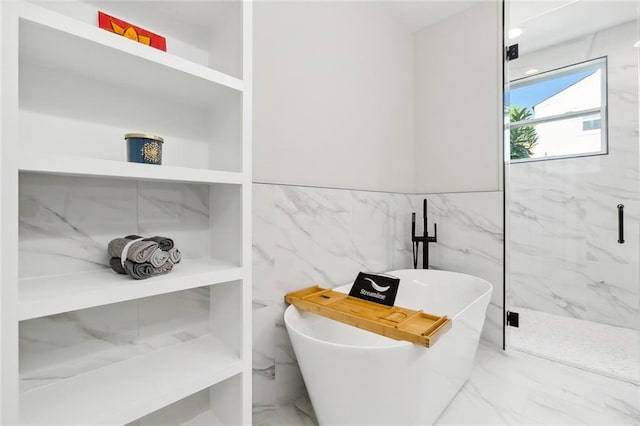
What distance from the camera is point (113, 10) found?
975 millimetres

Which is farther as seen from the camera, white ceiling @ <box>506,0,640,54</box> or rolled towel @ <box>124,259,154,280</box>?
white ceiling @ <box>506,0,640,54</box>

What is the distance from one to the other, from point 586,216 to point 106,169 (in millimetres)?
3275

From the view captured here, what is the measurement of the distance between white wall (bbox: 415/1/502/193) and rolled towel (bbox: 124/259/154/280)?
2.12 m

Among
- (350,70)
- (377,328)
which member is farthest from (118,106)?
(350,70)

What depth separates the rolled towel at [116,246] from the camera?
886 millimetres

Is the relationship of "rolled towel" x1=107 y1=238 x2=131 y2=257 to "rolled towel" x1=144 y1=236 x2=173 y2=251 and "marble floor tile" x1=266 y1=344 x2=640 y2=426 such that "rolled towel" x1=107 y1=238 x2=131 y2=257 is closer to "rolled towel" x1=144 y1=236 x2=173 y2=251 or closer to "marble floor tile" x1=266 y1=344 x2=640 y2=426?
"rolled towel" x1=144 y1=236 x2=173 y2=251

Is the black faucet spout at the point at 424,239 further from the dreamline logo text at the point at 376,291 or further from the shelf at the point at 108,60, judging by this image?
the shelf at the point at 108,60

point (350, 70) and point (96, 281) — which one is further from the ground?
point (350, 70)

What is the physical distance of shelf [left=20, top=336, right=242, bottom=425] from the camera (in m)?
0.75

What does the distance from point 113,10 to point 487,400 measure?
220cm

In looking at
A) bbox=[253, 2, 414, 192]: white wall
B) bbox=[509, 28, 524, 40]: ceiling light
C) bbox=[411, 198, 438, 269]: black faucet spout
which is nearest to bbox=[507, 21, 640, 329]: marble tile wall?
bbox=[509, 28, 524, 40]: ceiling light

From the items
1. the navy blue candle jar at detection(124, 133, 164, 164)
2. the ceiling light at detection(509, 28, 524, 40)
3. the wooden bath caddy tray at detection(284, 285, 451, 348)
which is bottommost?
the wooden bath caddy tray at detection(284, 285, 451, 348)

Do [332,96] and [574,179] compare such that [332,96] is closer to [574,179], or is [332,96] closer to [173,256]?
[173,256]

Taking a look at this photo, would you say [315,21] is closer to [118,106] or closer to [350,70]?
[350,70]
